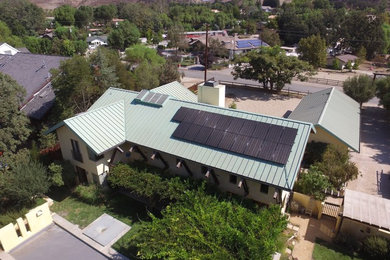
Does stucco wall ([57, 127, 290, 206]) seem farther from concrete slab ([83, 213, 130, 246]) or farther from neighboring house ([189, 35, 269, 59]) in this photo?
neighboring house ([189, 35, 269, 59])

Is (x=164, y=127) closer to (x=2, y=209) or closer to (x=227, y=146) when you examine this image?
(x=227, y=146)

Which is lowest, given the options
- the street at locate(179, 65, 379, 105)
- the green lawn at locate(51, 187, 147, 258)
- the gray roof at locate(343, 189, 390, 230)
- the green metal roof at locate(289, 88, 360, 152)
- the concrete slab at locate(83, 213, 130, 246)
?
the street at locate(179, 65, 379, 105)

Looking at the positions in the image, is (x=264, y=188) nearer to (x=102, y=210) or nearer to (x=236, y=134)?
(x=236, y=134)

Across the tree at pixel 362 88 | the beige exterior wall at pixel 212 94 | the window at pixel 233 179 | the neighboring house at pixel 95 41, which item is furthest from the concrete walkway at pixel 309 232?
the neighboring house at pixel 95 41

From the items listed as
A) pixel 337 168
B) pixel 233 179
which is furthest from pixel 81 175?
pixel 337 168

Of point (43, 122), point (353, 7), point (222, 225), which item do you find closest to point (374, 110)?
point (222, 225)

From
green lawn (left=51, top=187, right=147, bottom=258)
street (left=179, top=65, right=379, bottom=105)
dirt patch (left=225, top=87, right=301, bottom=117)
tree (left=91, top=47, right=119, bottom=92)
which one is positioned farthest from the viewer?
street (left=179, top=65, right=379, bottom=105)

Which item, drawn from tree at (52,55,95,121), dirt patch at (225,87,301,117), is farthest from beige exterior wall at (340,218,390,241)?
tree at (52,55,95,121)

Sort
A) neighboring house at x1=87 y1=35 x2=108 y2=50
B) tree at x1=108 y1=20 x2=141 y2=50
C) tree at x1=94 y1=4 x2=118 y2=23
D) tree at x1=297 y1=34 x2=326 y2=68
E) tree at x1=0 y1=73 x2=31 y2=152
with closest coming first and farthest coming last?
tree at x1=0 y1=73 x2=31 y2=152 → tree at x1=297 y1=34 x2=326 y2=68 → tree at x1=108 y1=20 x2=141 y2=50 → neighboring house at x1=87 y1=35 x2=108 y2=50 → tree at x1=94 y1=4 x2=118 y2=23
